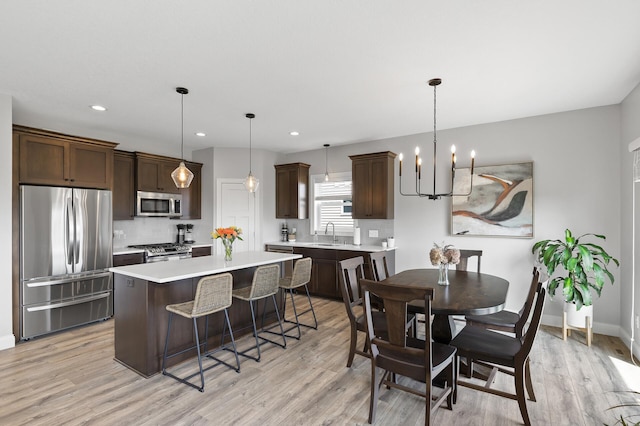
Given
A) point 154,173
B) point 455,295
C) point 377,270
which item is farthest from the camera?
point 154,173

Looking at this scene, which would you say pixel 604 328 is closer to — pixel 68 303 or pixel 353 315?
pixel 353 315

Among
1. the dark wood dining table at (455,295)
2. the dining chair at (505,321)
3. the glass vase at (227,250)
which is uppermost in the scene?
the glass vase at (227,250)

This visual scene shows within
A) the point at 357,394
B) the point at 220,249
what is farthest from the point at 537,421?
the point at 220,249

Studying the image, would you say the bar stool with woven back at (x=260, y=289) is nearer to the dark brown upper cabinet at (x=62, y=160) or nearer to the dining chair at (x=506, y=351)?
the dining chair at (x=506, y=351)

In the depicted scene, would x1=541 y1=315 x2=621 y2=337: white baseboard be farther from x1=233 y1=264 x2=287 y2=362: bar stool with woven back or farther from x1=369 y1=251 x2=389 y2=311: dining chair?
x1=233 y1=264 x2=287 y2=362: bar stool with woven back

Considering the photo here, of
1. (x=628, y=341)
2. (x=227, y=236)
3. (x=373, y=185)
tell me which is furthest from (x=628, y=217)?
(x=227, y=236)

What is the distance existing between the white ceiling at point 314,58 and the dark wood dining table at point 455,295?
183cm

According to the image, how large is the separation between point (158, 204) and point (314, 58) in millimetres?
4091

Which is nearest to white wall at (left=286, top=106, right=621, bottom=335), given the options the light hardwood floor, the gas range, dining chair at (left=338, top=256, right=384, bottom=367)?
the light hardwood floor

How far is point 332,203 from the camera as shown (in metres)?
6.28

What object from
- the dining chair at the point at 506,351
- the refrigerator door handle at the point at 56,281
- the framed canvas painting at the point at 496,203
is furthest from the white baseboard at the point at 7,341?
the framed canvas painting at the point at 496,203

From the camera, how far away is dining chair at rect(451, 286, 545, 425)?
84.5 inches

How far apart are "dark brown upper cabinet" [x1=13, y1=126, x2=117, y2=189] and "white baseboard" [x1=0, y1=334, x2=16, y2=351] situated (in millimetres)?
1684

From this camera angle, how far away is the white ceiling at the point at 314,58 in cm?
213
